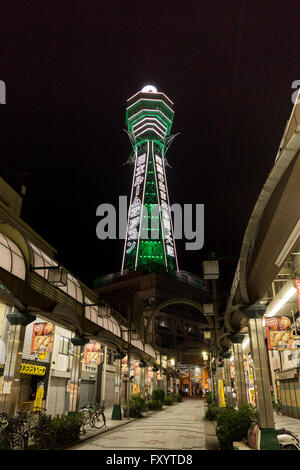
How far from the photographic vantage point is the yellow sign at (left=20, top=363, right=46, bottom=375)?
2392 centimetres

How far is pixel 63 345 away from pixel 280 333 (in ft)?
66.9

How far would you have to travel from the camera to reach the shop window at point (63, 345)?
29577 mm

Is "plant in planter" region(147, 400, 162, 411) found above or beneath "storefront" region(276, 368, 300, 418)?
beneath

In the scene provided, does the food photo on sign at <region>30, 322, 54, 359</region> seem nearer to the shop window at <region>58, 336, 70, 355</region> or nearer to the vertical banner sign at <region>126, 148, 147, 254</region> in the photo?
the shop window at <region>58, 336, 70, 355</region>

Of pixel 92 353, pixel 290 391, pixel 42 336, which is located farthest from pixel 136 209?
pixel 42 336

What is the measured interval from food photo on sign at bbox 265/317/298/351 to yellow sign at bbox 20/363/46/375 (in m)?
17.5

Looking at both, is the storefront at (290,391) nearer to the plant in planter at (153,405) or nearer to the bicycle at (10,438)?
the plant in planter at (153,405)

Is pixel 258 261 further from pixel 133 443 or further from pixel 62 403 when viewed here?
pixel 62 403

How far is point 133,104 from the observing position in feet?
461

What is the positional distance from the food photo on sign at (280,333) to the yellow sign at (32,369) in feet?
57.5

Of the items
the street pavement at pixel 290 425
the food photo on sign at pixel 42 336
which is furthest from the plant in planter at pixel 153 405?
the food photo on sign at pixel 42 336

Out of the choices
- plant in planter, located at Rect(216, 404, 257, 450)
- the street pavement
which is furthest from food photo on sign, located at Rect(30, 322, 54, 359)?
the street pavement

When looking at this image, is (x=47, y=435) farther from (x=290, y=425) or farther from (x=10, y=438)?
(x=290, y=425)

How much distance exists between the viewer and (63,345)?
30.1m
